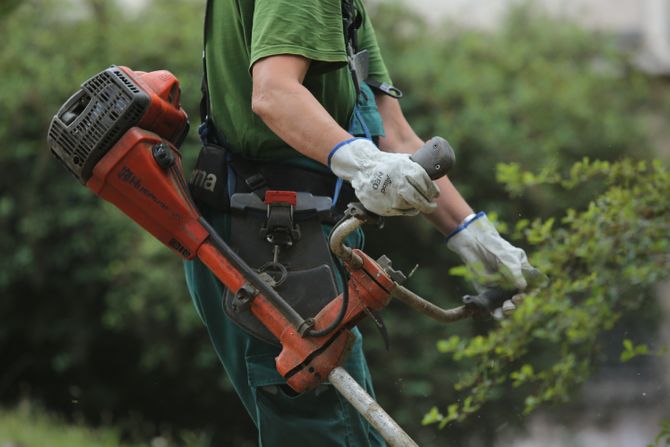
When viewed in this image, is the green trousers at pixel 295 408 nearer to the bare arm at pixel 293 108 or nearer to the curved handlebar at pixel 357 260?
the curved handlebar at pixel 357 260

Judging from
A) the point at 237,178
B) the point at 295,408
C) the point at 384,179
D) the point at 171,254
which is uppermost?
the point at 384,179

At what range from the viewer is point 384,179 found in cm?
233

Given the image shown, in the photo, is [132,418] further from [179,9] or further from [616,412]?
[616,412]

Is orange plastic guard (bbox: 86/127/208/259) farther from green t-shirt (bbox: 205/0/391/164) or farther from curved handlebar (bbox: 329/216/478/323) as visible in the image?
curved handlebar (bbox: 329/216/478/323)

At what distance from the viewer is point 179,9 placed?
7793 mm

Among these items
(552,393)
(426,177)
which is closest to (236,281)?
(426,177)

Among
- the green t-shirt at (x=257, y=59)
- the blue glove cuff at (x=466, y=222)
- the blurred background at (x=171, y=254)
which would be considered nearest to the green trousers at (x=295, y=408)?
the green t-shirt at (x=257, y=59)

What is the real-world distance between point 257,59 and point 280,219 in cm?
41

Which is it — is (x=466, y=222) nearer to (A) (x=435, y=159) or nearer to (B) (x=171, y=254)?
(A) (x=435, y=159)

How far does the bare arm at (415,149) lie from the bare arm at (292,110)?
607mm

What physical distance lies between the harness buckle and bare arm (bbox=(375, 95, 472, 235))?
451mm

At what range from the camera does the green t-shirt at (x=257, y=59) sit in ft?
8.18

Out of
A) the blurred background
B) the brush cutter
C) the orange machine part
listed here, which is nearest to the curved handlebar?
the brush cutter

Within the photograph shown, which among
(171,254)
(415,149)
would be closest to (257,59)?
(415,149)
